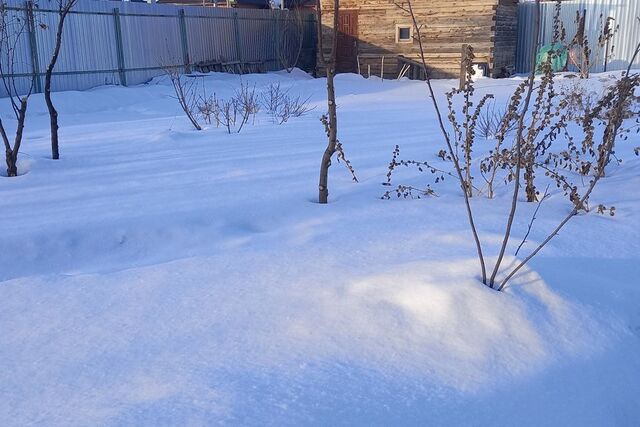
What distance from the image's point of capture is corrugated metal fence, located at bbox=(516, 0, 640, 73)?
57.7ft

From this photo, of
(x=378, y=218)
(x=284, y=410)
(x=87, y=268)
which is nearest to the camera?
(x=284, y=410)

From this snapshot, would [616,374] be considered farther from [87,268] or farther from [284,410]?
[87,268]

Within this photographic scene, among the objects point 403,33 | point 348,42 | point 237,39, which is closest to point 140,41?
point 237,39

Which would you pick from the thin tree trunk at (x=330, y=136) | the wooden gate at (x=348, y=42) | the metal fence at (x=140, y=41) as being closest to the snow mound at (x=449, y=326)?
the thin tree trunk at (x=330, y=136)

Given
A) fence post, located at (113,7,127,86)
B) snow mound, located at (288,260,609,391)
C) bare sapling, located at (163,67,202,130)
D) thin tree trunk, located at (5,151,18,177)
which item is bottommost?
snow mound, located at (288,260,609,391)

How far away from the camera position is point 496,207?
382 cm

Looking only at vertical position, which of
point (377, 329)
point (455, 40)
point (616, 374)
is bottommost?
point (616, 374)

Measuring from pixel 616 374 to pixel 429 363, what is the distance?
2.04 ft

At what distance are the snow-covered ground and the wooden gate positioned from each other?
48.1 ft

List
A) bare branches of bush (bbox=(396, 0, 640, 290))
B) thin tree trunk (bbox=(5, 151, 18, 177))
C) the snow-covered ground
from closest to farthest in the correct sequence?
the snow-covered ground
bare branches of bush (bbox=(396, 0, 640, 290))
thin tree trunk (bbox=(5, 151, 18, 177))

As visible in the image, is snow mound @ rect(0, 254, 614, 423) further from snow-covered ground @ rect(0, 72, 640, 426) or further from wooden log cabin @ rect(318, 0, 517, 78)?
wooden log cabin @ rect(318, 0, 517, 78)

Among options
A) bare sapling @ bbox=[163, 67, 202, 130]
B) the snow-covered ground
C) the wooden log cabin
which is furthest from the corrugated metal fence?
the snow-covered ground

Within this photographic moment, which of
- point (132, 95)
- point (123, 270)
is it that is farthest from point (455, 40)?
point (123, 270)

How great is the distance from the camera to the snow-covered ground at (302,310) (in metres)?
1.74
